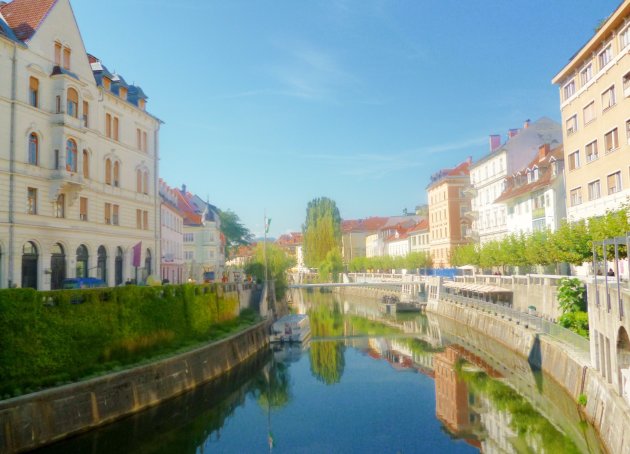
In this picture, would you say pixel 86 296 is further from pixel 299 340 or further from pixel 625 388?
pixel 299 340

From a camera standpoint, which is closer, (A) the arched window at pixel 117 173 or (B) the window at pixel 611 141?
(B) the window at pixel 611 141

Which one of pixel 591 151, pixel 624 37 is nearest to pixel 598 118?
pixel 591 151

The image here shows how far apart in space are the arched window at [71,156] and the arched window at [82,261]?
5167 millimetres

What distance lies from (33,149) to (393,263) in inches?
2764

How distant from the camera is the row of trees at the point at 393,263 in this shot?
8707cm

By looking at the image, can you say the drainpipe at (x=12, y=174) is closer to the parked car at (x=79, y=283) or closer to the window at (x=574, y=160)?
the parked car at (x=79, y=283)

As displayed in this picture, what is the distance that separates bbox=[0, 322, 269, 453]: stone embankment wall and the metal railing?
18343mm

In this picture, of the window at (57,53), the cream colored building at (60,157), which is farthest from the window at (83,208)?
the window at (57,53)

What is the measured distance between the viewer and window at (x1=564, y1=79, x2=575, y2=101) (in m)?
43.3

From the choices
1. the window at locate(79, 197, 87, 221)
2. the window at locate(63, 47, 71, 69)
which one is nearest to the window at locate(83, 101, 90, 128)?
the window at locate(63, 47, 71, 69)

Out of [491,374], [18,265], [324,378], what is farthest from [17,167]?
[491,374]

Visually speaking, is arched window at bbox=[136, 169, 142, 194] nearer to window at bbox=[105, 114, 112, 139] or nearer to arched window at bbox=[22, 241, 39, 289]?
window at bbox=[105, 114, 112, 139]

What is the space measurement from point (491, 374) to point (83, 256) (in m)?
26.7

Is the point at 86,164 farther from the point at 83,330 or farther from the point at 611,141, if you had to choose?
the point at 611,141
